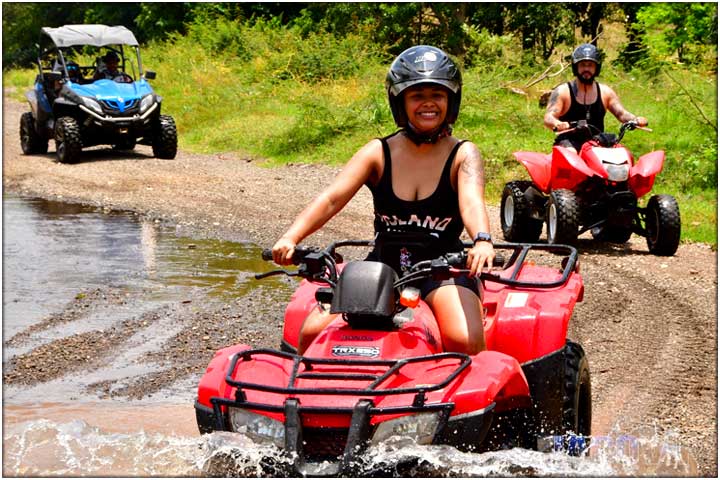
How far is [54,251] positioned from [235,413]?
25.6 feet

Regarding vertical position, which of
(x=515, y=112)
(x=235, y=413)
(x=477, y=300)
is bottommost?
(x=235, y=413)

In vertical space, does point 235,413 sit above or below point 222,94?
below

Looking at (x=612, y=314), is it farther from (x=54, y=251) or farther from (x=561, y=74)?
(x=561, y=74)

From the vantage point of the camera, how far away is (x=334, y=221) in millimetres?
12922

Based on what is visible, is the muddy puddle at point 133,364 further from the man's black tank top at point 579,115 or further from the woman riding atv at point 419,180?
the man's black tank top at point 579,115

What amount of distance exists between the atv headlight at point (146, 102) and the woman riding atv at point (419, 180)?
A: 14.3 metres

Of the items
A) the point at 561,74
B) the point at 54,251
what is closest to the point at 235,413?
the point at 54,251

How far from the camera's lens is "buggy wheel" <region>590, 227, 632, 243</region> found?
11.6m

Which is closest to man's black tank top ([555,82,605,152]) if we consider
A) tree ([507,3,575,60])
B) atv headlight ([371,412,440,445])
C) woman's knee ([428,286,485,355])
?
woman's knee ([428,286,485,355])

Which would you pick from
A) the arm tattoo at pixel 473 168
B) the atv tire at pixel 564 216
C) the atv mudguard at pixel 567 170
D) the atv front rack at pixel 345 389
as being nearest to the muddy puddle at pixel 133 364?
the atv front rack at pixel 345 389

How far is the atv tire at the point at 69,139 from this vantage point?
18.4 meters

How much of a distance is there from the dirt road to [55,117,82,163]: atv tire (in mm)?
321

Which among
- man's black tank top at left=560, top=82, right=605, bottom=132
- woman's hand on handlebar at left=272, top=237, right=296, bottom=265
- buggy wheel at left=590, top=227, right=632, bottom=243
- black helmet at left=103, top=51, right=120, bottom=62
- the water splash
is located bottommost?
the water splash

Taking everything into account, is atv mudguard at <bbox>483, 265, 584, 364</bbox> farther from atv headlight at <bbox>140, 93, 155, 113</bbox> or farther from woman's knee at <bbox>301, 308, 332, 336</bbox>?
atv headlight at <bbox>140, 93, 155, 113</bbox>
